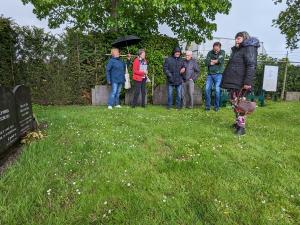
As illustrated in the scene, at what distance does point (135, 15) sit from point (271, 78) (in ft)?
21.0

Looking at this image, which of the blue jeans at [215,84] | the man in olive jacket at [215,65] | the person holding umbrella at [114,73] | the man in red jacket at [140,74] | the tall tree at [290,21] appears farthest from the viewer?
the tall tree at [290,21]

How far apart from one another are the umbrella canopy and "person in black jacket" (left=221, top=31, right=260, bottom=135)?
4.99 metres

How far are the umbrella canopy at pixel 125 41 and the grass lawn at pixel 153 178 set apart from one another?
5.03 meters

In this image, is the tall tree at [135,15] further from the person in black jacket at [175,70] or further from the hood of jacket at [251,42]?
the hood of jacket at [251,42]

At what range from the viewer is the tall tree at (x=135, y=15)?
40.1ft

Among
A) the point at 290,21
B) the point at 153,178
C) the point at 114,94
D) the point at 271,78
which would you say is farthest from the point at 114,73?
the point at 290,21

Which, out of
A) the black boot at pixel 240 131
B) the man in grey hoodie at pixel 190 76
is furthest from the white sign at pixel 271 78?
the black boot at pixel 240 131

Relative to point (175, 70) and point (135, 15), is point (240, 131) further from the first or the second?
point (135, 15)

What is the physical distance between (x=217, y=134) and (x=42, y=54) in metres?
7.73

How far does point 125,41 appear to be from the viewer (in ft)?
37.2

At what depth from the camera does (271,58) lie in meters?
15.3

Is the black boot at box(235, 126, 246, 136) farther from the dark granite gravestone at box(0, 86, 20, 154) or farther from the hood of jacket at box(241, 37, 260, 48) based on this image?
the dark granite gravestone at box(0, 86, 20, 154)

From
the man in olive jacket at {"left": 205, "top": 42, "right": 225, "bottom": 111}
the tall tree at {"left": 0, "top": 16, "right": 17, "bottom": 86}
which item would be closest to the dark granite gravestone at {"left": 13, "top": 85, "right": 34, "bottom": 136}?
the tall tree at {"left": 0, "top": 16, "right": 17, "bottom": 86}

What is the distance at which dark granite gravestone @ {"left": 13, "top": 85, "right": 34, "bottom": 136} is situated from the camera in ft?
19.4
